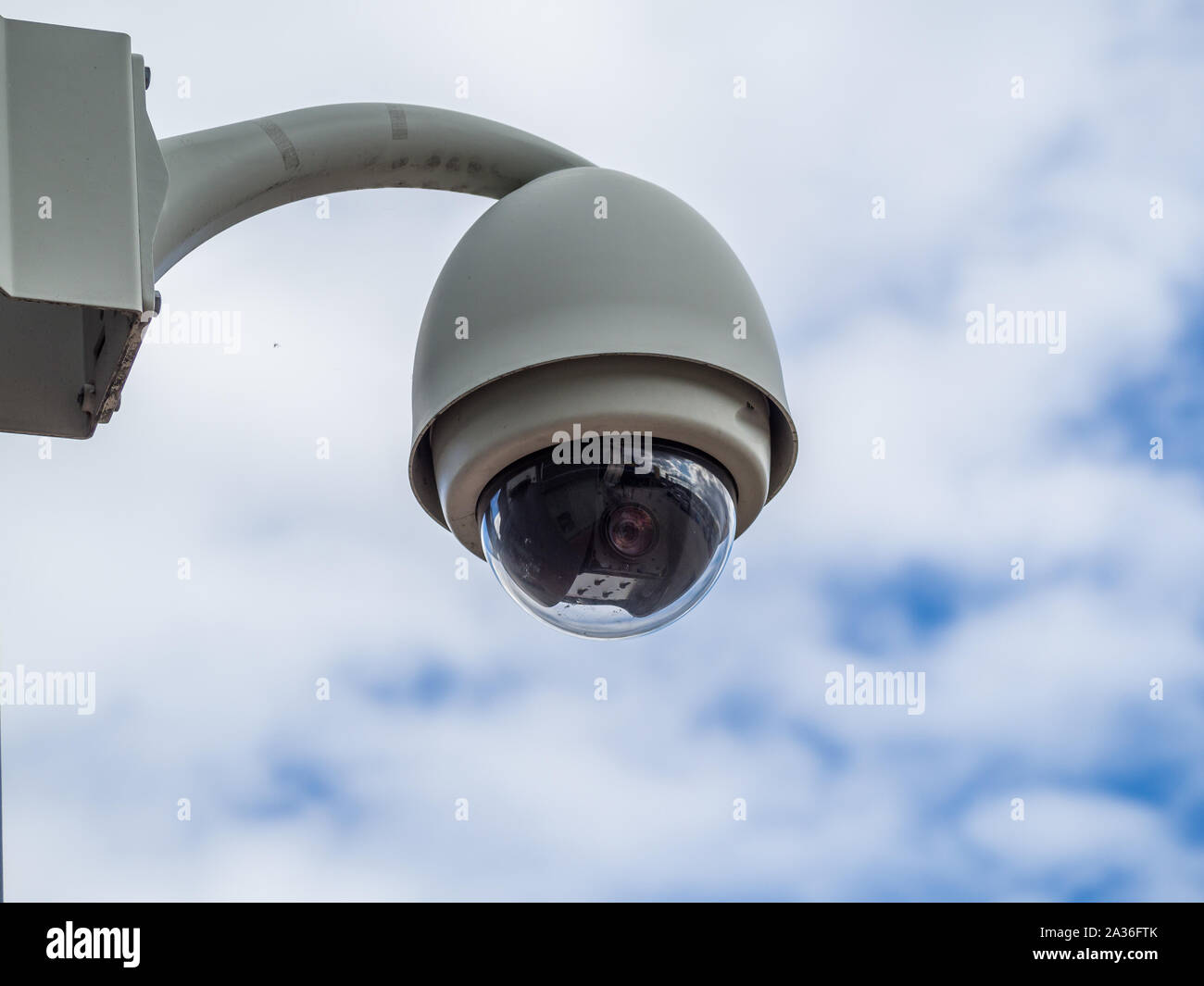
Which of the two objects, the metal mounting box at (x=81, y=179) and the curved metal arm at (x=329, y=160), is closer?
the metal mounting box at (x=81, y=179)

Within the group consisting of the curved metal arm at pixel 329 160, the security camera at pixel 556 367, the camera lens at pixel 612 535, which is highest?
the curved metal arm at pixel 329 160

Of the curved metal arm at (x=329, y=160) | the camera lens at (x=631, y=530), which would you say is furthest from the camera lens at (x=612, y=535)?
Answer: the curved metal arm at (x=329, y=160)

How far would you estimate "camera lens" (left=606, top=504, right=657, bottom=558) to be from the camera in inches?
63.0

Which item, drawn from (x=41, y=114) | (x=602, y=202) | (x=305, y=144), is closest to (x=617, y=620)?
(x=602, y=202)

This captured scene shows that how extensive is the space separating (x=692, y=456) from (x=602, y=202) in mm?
297

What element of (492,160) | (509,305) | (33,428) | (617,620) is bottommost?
(617,620)

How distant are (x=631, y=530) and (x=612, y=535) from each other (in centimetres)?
2

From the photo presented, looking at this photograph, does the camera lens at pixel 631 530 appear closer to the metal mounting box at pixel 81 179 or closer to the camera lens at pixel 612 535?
the camera lens at pixel 612 535

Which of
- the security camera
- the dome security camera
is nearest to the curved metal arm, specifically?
the security camera

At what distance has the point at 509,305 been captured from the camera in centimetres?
160

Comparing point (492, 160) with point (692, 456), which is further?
point (492, 160)

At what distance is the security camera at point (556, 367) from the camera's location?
4.99 ft

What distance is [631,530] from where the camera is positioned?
5.28ft
